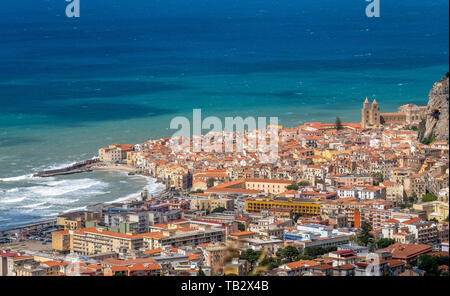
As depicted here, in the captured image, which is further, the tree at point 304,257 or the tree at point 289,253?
the tree at point 289,253

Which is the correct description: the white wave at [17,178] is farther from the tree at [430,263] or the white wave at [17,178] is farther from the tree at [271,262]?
the tree at [430,263]

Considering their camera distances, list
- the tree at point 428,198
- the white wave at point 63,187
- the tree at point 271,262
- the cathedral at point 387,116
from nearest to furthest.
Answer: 1. the tree at point 271,262
2. the tree at point 428,198
3. the white wave at point 63,187
4. the cathedral at point 387,116

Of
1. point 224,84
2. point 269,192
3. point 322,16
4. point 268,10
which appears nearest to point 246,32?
point 322,16

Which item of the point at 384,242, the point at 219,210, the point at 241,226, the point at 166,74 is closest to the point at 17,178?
the point at 219,210

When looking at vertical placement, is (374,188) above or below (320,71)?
below

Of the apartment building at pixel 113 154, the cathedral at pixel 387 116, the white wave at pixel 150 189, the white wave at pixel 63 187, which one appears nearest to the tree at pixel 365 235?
→ the white wave at pixel 150 189

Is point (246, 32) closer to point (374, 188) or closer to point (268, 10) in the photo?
point (268, 10)
